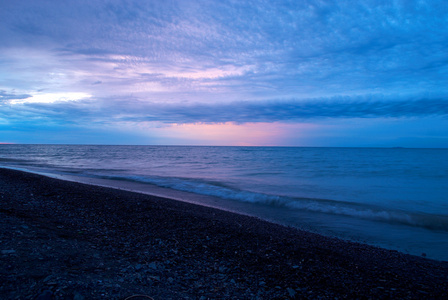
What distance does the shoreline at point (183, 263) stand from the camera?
127 inches

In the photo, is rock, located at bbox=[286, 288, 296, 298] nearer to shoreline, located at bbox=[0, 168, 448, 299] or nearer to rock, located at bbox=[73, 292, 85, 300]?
shoreline, located at bbox=[0, 168, 448, 299]

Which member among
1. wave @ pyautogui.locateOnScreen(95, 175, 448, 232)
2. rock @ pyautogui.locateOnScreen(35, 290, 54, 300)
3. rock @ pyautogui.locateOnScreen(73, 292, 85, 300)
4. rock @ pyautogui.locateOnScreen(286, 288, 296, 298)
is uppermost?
rock @ pyautogui.locateOnScreen(35, 290, 54, 300)

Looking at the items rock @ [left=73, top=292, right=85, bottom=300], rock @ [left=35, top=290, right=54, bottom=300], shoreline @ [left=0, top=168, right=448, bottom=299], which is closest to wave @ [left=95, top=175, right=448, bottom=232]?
shoreline @ [left=0, top=168, right=448, bottom=299]

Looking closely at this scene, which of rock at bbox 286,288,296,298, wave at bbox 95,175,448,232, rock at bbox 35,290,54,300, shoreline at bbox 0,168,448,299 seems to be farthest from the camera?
wave at bbox 95,175,448,232

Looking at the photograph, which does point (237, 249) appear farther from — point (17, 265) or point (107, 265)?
point (17, 265)

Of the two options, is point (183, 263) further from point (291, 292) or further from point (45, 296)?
point (45, 296)

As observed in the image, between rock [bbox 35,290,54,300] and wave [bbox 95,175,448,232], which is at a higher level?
rock [bbox 35,290,54,300]

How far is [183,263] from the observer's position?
13.9 ft

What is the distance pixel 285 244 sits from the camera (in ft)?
17.6

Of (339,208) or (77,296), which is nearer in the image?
(77,296)

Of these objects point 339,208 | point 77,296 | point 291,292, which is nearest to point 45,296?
point 77,296

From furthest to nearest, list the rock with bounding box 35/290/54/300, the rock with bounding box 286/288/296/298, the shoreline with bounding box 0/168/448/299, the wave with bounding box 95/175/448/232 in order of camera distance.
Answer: the wave with bounding box 95/175/448/232
the rock with bounding box 286/288/296/298
the shoreline with bounding box 0/168/448/299
the rock with bounding box 35/290/54/300

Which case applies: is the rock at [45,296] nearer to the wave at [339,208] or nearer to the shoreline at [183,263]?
the shoreline at [183,263]

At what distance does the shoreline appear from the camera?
3.22 meters
